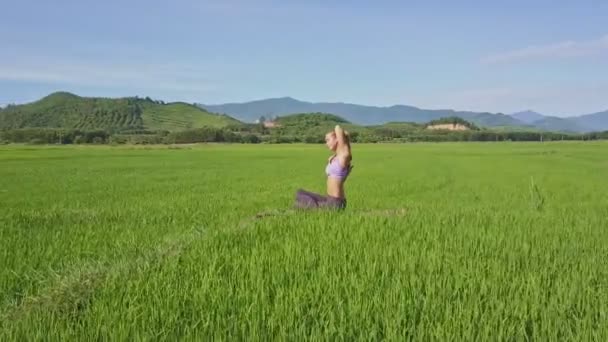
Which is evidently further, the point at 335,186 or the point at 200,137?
the point at 200,137

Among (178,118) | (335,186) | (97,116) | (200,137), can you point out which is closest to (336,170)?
(335,186)

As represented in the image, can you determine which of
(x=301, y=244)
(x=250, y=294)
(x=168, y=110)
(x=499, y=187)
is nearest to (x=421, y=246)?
(x=301, y=244)

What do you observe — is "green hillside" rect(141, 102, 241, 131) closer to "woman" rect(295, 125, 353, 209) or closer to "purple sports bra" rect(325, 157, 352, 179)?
"woman" rect(295, 125, 353, 209)

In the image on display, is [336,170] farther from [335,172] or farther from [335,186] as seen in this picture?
[335,186]

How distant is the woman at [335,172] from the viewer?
751 cm

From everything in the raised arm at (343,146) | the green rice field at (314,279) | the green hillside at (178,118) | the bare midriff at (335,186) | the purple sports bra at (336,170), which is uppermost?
the green hillside at (178,118)

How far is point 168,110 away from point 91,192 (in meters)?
187

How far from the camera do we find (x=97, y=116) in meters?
162

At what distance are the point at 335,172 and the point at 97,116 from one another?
16641 cm

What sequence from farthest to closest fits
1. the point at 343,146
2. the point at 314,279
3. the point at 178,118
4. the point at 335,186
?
the point at 178,118 < the point at 335,186 < the point at 343,146 < the point at 314,279

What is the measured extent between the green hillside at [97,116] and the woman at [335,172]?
149 m

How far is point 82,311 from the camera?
3.60 metres

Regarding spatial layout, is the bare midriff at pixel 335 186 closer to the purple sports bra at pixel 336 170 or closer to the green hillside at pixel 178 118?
the purple sports bra at pixel 336 170

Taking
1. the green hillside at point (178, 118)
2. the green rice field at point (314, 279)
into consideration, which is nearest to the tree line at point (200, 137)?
the green hillside at point (178, 118)
